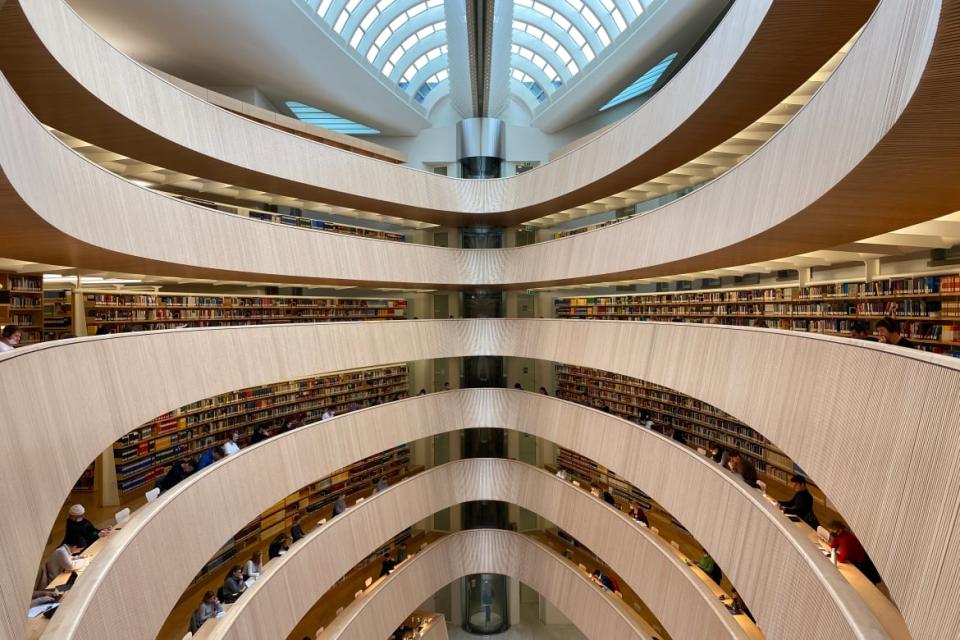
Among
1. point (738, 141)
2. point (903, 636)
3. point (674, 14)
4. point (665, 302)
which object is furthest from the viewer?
point (665, 302)

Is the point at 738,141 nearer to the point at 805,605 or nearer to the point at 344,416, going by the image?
the point at 805,605

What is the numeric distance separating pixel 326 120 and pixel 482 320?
7142mm

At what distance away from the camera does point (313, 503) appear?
501 inches

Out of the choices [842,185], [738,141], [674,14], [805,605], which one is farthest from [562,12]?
[805,605]

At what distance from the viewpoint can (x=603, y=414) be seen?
10352 mm

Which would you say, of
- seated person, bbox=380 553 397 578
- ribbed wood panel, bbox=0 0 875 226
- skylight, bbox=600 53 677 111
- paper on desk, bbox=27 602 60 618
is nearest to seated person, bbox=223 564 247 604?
paper on desk, bbox=27 602 60 618

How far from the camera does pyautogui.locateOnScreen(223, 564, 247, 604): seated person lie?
7821 millimetres

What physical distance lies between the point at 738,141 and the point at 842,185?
560 centimetres

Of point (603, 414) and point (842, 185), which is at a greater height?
point (842, 185)

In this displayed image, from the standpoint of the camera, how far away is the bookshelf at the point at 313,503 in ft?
33.8

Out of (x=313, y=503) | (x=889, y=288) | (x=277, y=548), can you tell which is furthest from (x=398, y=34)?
(x=889, y=288)

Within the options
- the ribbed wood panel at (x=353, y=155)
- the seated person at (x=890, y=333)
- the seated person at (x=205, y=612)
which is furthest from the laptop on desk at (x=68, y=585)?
the seated person at (x=890, y=333)

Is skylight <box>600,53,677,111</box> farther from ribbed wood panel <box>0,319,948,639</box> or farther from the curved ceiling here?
ribbed wood panel <box>0,319,948,639</box>

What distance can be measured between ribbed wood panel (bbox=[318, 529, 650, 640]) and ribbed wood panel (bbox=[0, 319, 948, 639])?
3.31 meters
